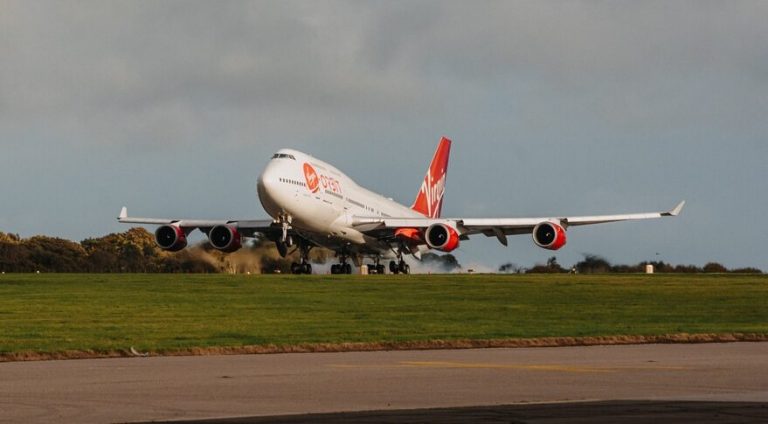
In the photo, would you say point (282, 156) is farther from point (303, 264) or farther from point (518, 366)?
point (518, 366)

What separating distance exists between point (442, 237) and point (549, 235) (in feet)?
18.3

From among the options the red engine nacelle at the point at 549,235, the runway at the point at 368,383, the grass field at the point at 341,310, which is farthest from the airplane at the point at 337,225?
the runway at the point at 368,383

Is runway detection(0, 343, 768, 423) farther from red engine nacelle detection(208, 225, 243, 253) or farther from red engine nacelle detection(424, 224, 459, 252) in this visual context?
red engine nacelle detection(208, 225, 243, 253)

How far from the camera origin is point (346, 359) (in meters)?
23.9

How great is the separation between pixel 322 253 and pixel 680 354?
5358cm

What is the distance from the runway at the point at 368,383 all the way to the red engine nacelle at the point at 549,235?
148 ft

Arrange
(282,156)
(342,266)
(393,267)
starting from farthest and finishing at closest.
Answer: (393,267), (342,266), (282,156)

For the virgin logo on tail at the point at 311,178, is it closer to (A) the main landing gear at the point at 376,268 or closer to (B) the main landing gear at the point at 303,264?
(B) the main landing gear at the point at 303,264

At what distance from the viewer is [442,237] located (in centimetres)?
7231

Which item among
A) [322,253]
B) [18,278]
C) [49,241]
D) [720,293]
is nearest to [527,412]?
[720,293]

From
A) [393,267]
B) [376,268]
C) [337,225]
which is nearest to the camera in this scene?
[337,225]

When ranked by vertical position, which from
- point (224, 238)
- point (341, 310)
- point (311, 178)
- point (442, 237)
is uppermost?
point (311, 178)

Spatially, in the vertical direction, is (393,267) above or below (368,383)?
above

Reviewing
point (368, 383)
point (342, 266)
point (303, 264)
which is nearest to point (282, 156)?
point (303, 264)
